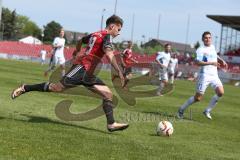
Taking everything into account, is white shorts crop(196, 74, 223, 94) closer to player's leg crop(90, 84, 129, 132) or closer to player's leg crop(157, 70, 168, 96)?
player's leg crop(90, 84, 129, 132)

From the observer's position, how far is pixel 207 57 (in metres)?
13.5

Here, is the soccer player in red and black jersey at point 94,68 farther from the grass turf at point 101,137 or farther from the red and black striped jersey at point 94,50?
the grass turf at point 101,137

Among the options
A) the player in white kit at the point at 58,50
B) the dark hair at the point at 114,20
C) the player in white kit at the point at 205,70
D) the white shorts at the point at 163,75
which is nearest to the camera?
the dark hair at the point at 114,20

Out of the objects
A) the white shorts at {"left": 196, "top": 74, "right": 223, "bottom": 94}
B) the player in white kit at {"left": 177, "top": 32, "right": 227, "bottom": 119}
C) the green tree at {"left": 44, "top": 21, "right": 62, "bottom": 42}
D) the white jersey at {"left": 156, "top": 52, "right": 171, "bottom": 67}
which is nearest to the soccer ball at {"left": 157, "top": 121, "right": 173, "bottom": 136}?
the player in white kit at {"left": 177, "top": 32, "right": 227, "bottom": 119}

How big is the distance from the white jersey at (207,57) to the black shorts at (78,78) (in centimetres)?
443

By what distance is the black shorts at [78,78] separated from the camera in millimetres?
9641

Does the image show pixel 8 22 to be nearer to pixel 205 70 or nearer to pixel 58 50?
pixel 58 50

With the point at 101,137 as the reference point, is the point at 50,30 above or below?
above

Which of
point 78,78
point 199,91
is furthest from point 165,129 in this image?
point 199,91

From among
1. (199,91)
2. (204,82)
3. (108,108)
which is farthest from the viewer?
(204,82)

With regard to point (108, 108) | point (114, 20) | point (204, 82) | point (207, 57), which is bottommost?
point (108, 108)

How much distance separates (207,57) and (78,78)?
4850 millimetres

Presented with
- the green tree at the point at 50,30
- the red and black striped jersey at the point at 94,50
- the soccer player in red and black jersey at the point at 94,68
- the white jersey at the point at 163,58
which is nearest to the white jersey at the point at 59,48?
the white jersey at the point at 163,58

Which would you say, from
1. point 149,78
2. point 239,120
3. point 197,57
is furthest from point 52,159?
point 149,78
